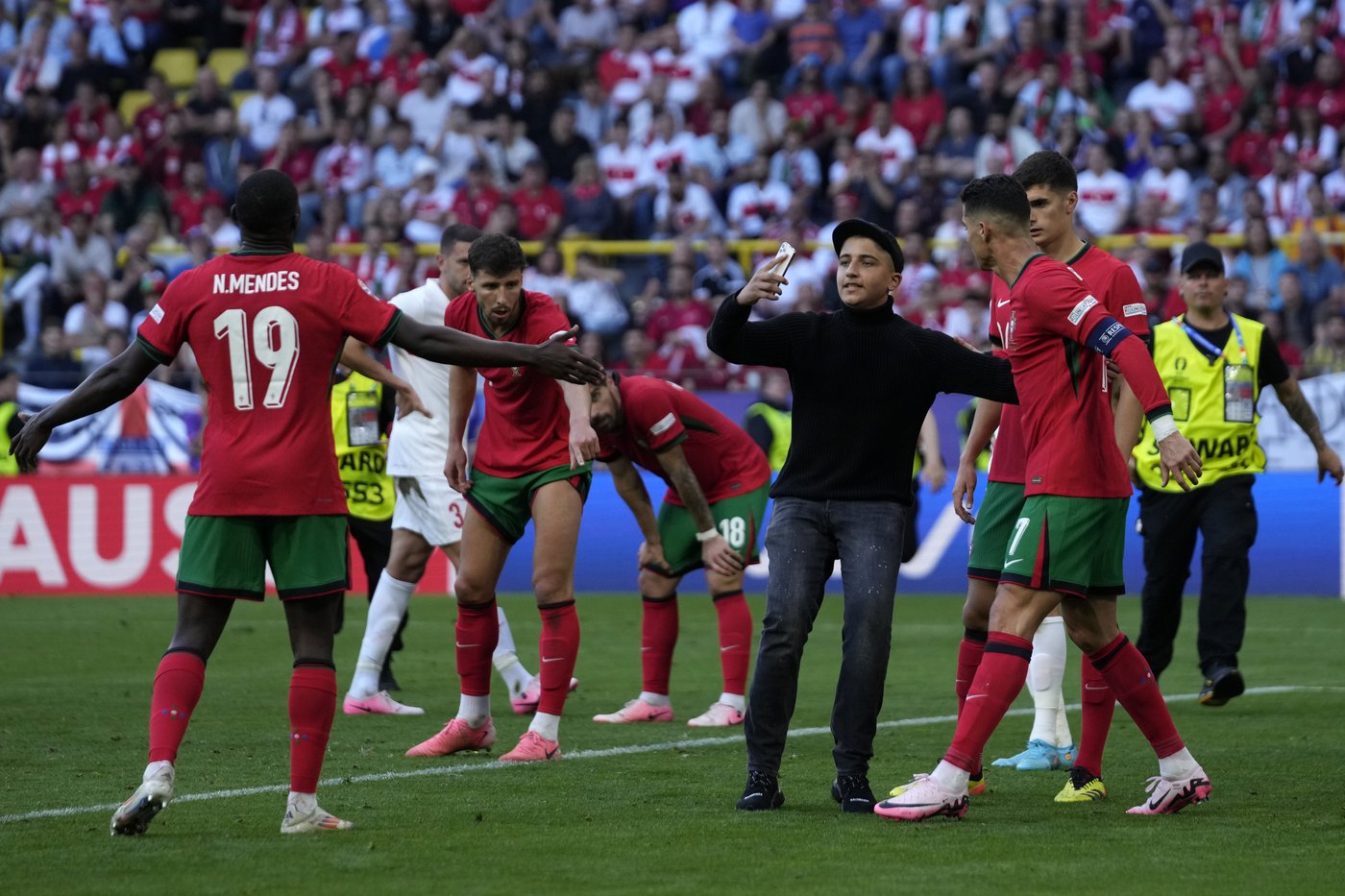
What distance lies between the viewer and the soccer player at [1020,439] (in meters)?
7.21

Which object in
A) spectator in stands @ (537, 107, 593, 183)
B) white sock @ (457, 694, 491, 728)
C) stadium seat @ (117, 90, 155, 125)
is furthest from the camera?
stadium seat @ (117, 90, 155, 125)

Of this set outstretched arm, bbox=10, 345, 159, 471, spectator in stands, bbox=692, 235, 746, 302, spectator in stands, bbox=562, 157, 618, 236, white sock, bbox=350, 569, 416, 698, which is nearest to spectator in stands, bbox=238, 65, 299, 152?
spectator in stands, bbox=562, 157, 618, 236

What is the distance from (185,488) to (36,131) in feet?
35.1

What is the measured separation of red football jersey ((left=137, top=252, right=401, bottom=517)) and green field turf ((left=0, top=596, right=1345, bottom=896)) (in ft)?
3.72

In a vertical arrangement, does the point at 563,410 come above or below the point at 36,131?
below

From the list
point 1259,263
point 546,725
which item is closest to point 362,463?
point 546,725

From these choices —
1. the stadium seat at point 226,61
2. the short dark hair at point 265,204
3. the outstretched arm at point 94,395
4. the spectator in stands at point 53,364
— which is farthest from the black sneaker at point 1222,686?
the stadium seat at point 226,61

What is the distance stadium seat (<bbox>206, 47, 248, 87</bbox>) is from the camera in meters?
28.1

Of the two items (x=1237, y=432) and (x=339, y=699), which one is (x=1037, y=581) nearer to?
(x=1237, y=432)

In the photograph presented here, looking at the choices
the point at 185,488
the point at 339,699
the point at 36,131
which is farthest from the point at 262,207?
the point at 36,131

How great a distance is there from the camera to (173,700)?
6.39 meters

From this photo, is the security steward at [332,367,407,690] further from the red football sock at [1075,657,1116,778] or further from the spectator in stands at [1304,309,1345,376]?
the spectator in stands at [1304,309,1345,376]

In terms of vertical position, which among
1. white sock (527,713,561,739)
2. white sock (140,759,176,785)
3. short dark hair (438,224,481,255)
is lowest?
white sock (527,713,561,739)

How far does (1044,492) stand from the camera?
6797mm
